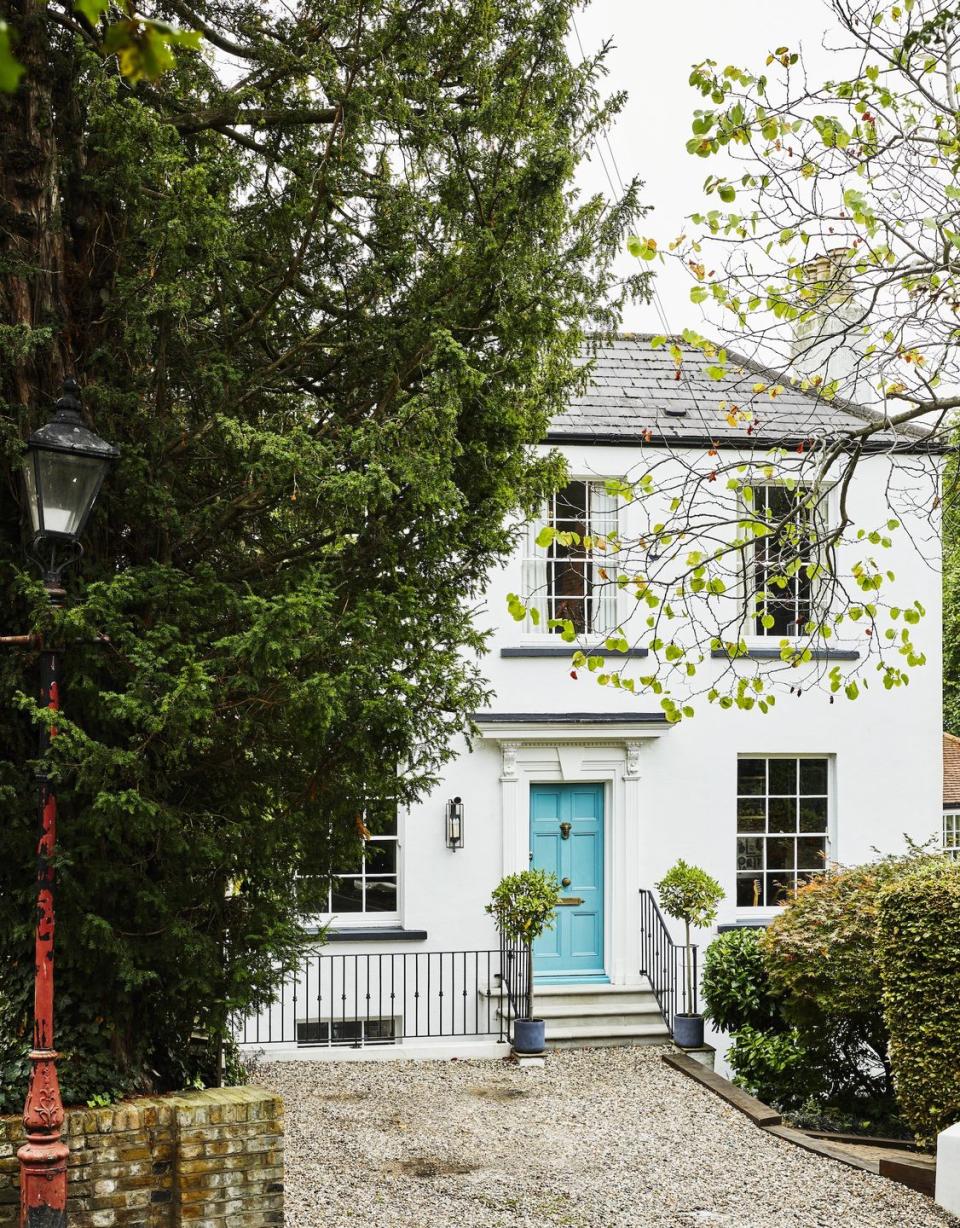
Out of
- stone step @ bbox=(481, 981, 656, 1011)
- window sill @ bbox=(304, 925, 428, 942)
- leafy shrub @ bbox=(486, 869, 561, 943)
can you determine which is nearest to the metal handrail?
stone step @ bbox=(481, 981, 656, 1011)

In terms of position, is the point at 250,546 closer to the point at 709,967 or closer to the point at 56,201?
the point at 56,201

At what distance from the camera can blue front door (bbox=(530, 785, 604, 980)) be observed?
14758mm

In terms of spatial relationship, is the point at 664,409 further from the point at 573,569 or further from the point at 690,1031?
the point at 690,1031

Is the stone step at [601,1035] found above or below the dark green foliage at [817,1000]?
below

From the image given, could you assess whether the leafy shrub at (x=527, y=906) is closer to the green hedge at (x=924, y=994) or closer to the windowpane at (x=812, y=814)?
the green hedge at (x=924, y=994)

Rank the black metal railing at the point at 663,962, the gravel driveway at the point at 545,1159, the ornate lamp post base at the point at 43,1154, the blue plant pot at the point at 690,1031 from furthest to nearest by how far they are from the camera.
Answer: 1. the black metal railing at the point at 663,962
2. the blue plant pot at the point at 690,1031
3. the gravel driveway at the point at 545,1159
4. the ornate lamp post base at the point at 43,1154

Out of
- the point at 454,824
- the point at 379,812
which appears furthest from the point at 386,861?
the point at 379,812

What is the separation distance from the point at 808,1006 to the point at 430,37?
29.3 ft

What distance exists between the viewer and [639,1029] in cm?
1360

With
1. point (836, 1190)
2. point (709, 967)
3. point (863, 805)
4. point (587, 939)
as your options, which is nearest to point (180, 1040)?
point (836, 1190)

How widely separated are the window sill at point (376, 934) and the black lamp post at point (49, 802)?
8.33 meters

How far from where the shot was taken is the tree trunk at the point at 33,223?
663cm

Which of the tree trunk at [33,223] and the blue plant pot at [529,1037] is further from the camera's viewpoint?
the blue plant pot at [529,1037]

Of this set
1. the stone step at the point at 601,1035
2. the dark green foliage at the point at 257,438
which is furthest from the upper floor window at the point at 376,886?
the dark green foliage at the point at 257,438
